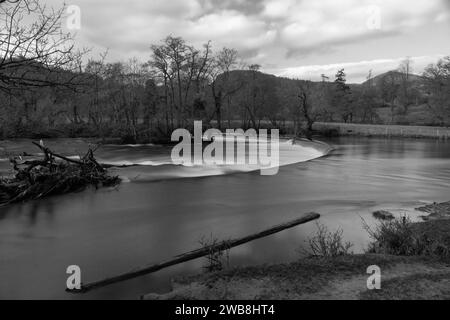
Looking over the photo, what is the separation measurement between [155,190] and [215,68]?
49.5 m

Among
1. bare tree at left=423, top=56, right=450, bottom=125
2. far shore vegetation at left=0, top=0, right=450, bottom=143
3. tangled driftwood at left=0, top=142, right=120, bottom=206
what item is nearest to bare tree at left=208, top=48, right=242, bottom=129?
far shore vegetation at left=0, top=0, right=450, bottom=143

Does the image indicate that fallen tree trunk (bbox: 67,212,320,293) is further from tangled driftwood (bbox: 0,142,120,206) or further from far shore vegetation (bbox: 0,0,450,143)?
far shore vegetation (bbox: 0,0,450,143)

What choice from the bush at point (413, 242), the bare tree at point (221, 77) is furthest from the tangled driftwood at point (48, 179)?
the bare tree at point (221, 77)

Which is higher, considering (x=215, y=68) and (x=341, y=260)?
(x=215, y=68)

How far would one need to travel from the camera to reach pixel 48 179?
15.9m

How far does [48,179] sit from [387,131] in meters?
54.1

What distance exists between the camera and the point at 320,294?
5.77 meters

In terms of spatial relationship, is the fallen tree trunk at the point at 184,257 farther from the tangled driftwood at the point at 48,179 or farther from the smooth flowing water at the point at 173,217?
the tangled driftwood at the point at 48,179

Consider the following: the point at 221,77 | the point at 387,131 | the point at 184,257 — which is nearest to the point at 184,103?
the point at 221,77

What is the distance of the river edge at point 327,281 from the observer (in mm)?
5723
